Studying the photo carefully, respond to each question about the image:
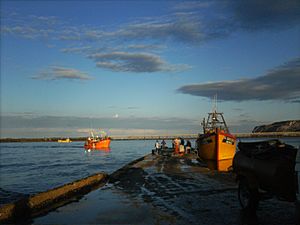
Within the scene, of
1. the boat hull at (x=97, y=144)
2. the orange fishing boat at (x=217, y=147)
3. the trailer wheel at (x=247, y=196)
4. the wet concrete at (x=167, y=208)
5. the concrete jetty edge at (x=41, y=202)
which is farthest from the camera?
the boat hull at (x=97, y=144)

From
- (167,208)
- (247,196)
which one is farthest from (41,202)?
(247,196)

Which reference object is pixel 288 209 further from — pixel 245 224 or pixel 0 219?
pixel 0 219

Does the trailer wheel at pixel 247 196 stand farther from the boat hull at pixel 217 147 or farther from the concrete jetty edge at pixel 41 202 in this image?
the boat hull at pixel 217 147

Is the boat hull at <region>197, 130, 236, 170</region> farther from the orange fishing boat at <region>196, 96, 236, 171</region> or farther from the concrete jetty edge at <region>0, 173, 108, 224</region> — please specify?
the concrete jetty edge at <region>0, 173, 108, 224</region>

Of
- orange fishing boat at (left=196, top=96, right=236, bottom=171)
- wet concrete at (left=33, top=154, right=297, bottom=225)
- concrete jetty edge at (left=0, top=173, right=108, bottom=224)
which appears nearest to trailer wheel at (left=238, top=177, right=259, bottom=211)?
wet concrete at (left=33, top=154, right=297, bottom=225)

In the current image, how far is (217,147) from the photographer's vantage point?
31953mm

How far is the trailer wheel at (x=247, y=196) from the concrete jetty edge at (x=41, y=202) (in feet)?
18.3

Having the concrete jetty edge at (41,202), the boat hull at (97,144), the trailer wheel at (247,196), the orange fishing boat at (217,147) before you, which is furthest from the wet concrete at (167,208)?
the boat hull at (97,144)

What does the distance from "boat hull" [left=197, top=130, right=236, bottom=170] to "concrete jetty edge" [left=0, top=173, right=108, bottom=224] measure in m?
18.9

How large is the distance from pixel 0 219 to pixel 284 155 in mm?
7234

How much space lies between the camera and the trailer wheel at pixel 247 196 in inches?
365

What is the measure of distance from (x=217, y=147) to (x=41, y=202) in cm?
2335

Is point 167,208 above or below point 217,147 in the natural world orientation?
below

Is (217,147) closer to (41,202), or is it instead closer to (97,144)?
(41,202)
